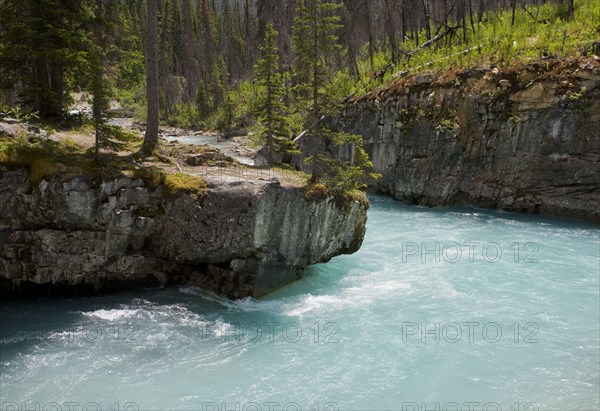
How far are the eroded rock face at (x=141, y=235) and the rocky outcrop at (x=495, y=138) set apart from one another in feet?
42.9

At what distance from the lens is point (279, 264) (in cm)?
1249

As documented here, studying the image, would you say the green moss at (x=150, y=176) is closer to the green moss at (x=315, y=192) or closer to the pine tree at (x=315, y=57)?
the green moss at (x=315, y=192)

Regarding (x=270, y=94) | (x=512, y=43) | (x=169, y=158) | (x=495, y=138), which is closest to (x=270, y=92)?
Result: (x=270, y=94)

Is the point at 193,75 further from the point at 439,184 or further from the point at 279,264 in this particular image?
the point at 279,264

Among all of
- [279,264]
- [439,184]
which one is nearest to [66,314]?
[279,264]

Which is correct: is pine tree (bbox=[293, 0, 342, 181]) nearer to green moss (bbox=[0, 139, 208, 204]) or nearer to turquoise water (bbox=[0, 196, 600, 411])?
green moss (bbox=[0, 139, 208, 204])

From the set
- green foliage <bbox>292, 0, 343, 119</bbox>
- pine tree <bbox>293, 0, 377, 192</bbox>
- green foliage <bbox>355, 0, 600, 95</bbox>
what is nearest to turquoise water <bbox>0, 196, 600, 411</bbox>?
pine tree <bbox>293, 0, 377, 192</bbox>

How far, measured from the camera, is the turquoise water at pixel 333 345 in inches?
328

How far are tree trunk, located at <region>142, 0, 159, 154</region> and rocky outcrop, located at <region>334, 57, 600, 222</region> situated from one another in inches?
573

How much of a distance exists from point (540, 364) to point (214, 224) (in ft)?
27.1

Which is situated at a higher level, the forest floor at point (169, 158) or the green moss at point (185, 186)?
the forest floor at point (169, 158)

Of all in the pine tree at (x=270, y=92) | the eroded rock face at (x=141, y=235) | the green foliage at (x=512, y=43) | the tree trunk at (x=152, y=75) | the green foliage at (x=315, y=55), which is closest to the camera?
the eroded rock face at (x=141, y=235)

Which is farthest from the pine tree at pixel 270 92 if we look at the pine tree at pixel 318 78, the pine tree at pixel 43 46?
the pine tree at pixel 43 46

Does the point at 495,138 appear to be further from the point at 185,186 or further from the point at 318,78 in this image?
the point at 185,186
